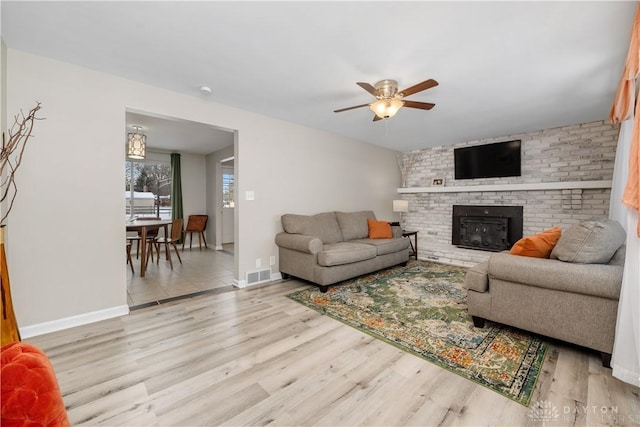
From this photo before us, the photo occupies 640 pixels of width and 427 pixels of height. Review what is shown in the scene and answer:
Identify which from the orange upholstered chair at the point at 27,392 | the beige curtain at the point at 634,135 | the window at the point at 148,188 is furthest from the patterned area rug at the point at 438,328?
the window at the point at 148,188

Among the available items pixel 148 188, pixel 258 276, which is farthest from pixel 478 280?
pixel 148 188

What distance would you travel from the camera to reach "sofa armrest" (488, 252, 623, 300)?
1.79 meters

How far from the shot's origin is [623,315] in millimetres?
1604

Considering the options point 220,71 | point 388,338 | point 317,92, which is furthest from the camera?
point 317,92

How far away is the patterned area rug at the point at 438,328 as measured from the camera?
5.85ft

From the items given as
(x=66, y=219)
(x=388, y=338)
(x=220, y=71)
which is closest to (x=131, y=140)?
(x=66, y=219)

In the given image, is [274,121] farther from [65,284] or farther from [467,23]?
[65,284]

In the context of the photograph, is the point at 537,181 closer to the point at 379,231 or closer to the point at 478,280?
the point at 379,231

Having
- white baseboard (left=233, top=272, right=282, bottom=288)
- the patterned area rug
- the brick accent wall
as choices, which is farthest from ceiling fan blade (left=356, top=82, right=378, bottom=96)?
the brick accent wall

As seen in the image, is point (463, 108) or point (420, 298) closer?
point (420, 298)

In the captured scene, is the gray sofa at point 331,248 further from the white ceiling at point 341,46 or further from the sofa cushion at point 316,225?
the white ceiling at point 341,46

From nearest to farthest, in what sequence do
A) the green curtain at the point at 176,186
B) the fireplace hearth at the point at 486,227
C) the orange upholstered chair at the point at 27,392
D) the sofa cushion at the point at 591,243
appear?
the orange upholstered chair at the point at 27,392 < the sofa cushion at the point at 591,243 < the fireplace hearth at the point at 486,227 < the green curtain at the point at 176,186

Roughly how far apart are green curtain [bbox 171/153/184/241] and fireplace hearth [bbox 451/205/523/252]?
20.3 feet

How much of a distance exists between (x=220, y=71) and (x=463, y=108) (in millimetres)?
2959
